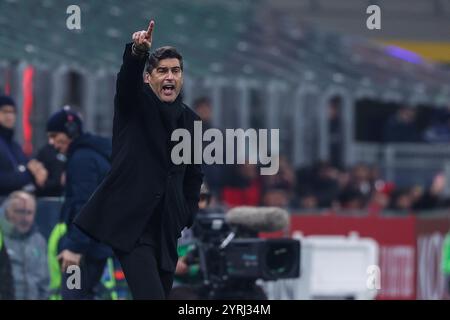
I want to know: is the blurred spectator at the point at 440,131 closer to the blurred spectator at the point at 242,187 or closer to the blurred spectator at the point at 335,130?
the blurred spectator at the point at 335,130

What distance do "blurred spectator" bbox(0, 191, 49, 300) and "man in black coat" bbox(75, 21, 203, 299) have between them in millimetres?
3543

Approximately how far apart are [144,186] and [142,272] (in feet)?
1.52

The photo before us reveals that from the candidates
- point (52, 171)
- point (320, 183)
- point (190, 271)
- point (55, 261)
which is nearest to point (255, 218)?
point (190, 271)

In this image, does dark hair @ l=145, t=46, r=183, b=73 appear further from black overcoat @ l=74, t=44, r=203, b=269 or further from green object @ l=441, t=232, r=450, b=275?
green object @ l=441, t=232, r=450, b=275

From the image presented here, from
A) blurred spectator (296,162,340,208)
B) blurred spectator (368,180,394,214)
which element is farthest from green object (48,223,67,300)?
blurred spectator (368,180,394,214)

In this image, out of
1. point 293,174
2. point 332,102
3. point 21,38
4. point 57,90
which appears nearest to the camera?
point 21,38

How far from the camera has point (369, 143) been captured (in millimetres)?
21641

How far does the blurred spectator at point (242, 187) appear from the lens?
54.9 ft

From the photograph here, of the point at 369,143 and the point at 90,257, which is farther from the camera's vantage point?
the point at 369,143

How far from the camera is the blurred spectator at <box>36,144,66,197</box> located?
1278 cm
